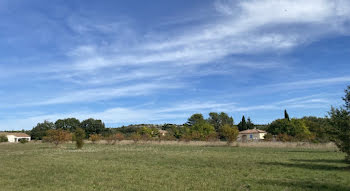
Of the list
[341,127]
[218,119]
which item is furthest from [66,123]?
[341,127]

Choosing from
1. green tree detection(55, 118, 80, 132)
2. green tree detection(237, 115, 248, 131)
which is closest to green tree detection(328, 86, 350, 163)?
green tree detection(237, 115, 248, 131)

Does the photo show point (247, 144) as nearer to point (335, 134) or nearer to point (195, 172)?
point (335, 134)

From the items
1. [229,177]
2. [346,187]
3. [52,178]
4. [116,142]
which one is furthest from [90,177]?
[116,142]

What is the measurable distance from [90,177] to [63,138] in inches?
1461

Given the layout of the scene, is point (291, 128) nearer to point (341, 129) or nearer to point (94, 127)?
point (341, 129)

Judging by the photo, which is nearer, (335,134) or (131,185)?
(131,185)

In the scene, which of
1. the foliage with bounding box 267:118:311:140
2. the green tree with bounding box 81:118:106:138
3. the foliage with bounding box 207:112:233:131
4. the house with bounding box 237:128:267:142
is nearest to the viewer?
the foliage with bounding box 267:118:311:140

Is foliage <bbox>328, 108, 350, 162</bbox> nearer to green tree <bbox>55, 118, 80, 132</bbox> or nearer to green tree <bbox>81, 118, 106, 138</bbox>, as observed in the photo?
green tree <bbox>81, 118, 106, 138</bbox>

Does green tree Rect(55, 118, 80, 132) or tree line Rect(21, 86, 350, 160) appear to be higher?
green tree Rect(55, 118, 80, 132)

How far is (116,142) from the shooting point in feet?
190

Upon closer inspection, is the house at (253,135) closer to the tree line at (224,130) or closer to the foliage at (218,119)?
the tree line at (224,130)

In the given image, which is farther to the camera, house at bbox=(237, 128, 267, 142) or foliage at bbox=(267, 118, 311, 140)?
house at bbox=(237, 128, 267, 142)

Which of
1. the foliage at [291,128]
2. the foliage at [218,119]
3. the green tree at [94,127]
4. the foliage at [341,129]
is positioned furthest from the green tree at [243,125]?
the foliage at [341,129]

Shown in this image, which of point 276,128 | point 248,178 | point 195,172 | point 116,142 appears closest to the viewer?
point 248,178
